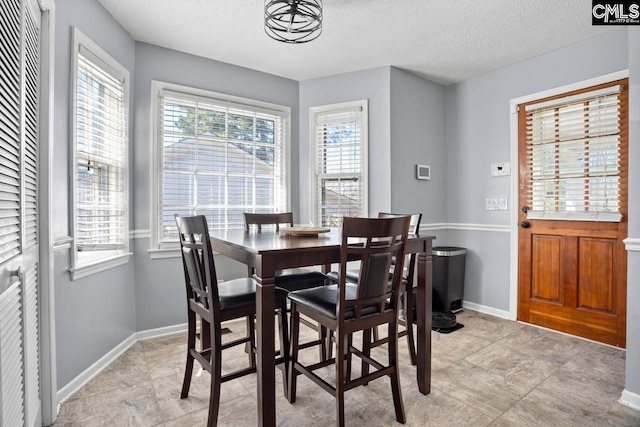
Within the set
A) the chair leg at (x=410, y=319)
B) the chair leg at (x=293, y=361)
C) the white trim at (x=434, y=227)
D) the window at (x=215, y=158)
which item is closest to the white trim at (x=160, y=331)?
the window at (x=215, y=158)

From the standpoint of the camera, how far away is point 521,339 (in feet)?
9.72

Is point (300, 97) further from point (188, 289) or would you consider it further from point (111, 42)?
point (188, 289)

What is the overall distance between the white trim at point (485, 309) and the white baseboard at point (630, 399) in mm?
1540

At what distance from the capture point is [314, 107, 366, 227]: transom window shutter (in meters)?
3.70

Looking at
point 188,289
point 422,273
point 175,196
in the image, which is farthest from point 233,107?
point 422,273

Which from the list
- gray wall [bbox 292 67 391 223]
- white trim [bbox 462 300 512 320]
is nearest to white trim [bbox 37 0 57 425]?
gray wall [bbox 292 67 391 223]

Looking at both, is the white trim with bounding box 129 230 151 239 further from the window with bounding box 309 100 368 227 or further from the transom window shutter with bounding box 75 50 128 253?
the window with bounding box 309 100 368 227

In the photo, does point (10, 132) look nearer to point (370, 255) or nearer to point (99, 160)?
point (99, 160)

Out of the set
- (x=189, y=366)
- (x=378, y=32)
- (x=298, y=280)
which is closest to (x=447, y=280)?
(x=298, y=280)

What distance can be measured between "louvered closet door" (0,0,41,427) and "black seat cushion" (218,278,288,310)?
82 centimetres

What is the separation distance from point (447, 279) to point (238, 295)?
2.53 m

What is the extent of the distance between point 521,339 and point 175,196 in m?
3.39

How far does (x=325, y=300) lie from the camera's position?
1.71 meters

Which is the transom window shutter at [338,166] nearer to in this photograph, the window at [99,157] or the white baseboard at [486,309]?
the white baseboard at [486,309]
